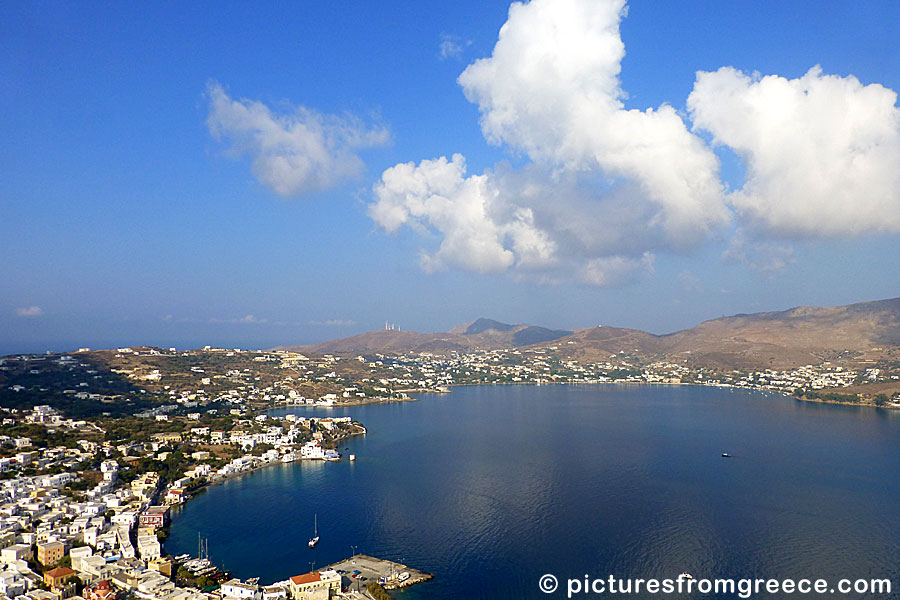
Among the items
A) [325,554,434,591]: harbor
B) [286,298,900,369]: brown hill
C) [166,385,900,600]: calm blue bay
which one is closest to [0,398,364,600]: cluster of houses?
[325,554,434,591]: harbor

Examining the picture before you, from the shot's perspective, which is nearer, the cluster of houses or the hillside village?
the cluster of houses

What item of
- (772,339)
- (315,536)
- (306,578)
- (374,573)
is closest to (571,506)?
(374,573)

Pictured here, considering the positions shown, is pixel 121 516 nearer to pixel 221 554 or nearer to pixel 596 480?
pixel 221 554

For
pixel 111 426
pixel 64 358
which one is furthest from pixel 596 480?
pixel 64 358

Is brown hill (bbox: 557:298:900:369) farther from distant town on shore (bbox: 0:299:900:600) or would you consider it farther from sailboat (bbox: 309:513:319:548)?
sailboat (bbox: 309:513:319:548)

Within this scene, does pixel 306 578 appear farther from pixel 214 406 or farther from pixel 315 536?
pixel 214 406

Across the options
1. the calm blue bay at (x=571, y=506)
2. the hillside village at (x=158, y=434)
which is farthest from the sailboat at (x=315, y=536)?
the hillside village at (x=158, y=434)
